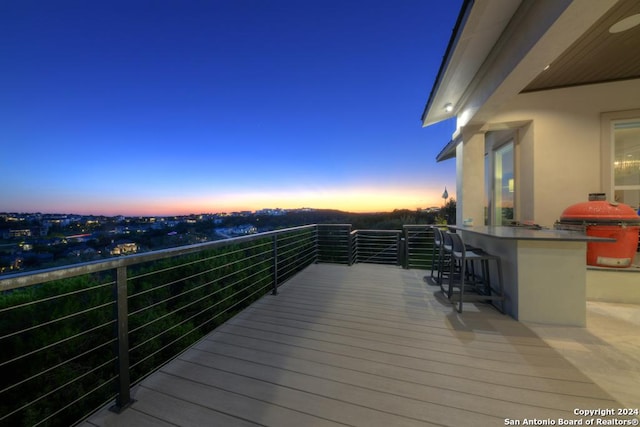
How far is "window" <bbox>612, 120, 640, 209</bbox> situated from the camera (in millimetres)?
3695

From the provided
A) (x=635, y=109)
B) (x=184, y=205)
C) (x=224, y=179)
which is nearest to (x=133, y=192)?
(x=184, y=205)

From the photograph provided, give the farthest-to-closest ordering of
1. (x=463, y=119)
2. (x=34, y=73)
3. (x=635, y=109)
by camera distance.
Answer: (x=34, y=73), (x=463, y=119), (x=635, y=109)

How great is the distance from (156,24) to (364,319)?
20.9 feet

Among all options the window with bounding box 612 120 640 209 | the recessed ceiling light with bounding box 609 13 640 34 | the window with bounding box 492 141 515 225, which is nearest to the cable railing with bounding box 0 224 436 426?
the window with bounding box 492 141 515 225

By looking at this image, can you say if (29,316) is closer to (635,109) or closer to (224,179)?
(224,179)

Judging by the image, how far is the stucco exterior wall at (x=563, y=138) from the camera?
Answer: 3623 millimetres

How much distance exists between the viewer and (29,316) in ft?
12.3

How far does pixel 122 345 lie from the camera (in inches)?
Result: 55.2

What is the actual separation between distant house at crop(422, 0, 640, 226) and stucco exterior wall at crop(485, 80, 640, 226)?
12 millimetres

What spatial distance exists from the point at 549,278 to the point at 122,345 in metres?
3.42

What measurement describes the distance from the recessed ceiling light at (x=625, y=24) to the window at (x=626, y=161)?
1.67m

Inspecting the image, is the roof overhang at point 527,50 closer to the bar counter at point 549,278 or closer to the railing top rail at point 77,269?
the bar counter at point 549,278

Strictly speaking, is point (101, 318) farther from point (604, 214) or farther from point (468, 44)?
point (604, 214)

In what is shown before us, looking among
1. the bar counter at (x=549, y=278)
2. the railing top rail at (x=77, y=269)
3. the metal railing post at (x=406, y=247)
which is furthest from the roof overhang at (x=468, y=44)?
the railing top rail at (x=77, y=269)
